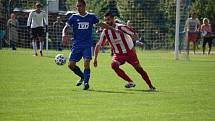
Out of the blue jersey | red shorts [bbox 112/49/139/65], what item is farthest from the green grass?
the blue jersey

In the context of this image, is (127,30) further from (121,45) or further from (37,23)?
(37,23)

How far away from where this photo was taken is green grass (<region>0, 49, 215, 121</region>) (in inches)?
401

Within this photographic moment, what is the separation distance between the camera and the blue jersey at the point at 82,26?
14867 millimetres

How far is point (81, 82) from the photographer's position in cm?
1523

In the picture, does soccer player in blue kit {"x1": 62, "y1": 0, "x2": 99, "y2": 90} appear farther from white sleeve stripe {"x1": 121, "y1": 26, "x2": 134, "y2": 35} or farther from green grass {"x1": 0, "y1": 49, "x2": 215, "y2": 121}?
green grass {"x1": 0, "y1": 49, "x2": 215, "y2": 121}

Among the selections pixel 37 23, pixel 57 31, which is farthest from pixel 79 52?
pixel 57 31

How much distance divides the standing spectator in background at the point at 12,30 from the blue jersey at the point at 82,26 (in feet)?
62.3

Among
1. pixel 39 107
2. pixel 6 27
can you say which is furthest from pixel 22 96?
pixel 6 27

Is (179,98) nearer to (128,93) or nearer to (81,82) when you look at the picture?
(128,93)

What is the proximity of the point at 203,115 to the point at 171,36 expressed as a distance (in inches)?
1077

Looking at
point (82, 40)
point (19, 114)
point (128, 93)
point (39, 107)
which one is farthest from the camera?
point (82, 40)

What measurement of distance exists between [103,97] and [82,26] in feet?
8.85

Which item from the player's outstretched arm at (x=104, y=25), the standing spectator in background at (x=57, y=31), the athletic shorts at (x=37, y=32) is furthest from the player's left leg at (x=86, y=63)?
the standing spectator in background at (x=57, y=31)

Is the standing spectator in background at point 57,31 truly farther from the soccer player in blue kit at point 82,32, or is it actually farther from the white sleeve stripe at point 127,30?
the white sleeve stripe at point 127,30
